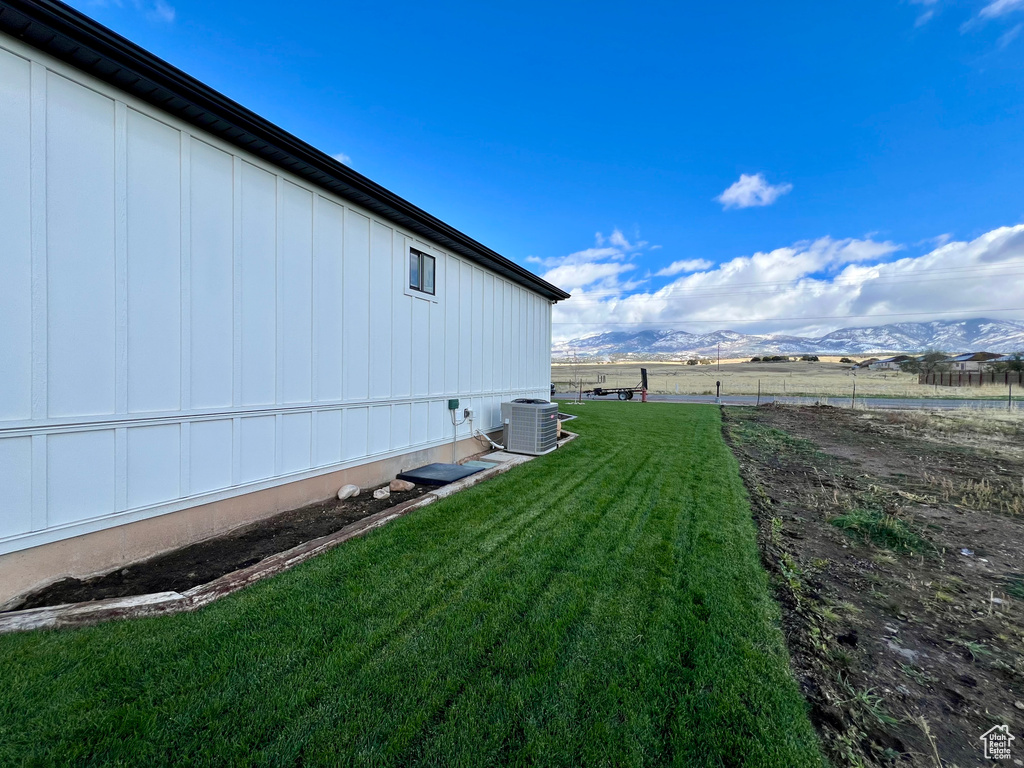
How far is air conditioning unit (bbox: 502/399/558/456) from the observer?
26.0 ft

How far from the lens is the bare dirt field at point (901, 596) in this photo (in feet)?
6.66

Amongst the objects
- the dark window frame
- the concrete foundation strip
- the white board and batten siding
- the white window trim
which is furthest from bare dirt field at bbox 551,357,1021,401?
the concrete foundation strip

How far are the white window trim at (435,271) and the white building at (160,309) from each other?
1.39 feet

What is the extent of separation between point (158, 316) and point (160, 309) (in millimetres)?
63

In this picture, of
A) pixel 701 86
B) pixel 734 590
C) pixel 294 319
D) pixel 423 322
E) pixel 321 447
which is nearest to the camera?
pixel 734 590

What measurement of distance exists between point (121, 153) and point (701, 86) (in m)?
19.5

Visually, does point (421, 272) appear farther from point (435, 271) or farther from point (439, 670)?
point (439, 670)

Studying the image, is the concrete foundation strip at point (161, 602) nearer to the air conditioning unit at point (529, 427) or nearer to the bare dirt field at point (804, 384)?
the air conditioning unit at point (529, 427)

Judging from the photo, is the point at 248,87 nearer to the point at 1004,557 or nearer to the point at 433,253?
the point at 433,253

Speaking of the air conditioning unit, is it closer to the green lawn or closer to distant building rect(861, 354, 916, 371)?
the green lawn

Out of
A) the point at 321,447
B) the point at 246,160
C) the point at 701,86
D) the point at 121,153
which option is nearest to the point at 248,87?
the point at 246,160

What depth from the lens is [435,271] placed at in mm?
6734

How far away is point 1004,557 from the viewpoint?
395cm

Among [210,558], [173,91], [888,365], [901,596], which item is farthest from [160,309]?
[888,365]
